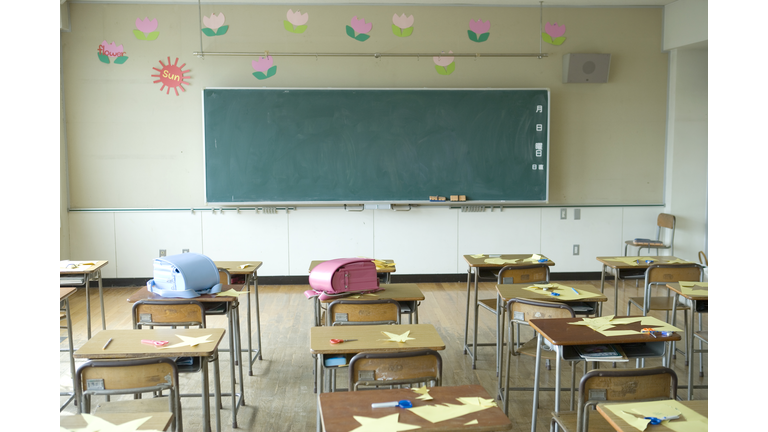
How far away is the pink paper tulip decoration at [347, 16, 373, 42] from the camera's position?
6430mm

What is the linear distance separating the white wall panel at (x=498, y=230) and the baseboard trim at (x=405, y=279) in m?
0.28

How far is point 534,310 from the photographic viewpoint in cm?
293

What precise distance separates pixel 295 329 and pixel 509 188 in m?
3.20

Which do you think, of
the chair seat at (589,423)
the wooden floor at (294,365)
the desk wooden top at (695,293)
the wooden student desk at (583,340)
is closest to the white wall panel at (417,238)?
the wooden floor at (294,365)

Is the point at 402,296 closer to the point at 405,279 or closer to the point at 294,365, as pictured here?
the point at 294,365

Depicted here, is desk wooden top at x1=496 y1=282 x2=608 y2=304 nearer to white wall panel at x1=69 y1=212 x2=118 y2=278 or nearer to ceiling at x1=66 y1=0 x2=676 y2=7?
ceiling at x1=66 y1=0 x2=676 y2=7

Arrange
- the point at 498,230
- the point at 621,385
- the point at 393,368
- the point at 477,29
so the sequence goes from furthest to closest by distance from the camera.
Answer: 1. the point at 498,230
2. the point at 477,29
3. the point at 393,368
4. the point at 621,385

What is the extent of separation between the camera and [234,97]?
6312 millimetres

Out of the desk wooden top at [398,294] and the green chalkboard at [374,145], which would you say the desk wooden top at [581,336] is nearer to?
the desk wooden top at [398,294]

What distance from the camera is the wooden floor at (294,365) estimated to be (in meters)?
3.16

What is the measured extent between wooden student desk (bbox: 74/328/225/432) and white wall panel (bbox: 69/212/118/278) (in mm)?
4480

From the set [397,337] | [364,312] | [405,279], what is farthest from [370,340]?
[405,279]

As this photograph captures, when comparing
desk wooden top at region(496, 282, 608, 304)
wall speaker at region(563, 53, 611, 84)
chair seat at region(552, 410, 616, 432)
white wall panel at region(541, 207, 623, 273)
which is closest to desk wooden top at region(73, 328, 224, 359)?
chair seat at region(552, 410, 616, 432)

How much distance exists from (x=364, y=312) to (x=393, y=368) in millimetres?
862
